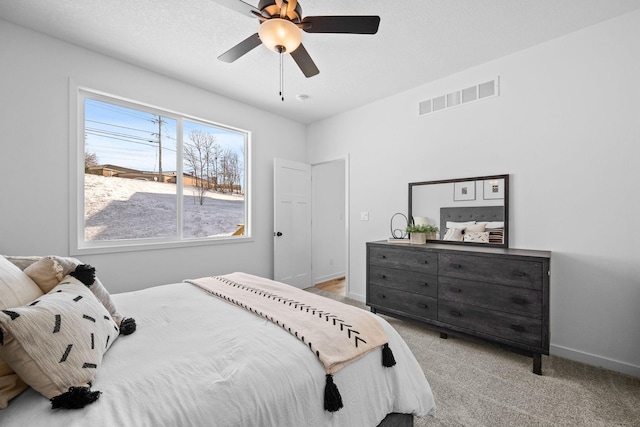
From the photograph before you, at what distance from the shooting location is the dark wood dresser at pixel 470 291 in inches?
86.0

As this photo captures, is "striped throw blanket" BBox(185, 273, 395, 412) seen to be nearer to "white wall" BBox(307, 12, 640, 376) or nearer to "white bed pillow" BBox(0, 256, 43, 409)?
"white bed pillow" BBox(0, 256, 43, 409)

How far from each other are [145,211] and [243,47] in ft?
6.93

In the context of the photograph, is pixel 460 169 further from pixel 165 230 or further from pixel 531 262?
pixel 165 230

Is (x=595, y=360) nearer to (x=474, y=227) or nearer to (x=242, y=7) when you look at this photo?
(x=474, y=227)

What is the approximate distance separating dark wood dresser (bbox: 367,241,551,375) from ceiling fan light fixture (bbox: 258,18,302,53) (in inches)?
84.3

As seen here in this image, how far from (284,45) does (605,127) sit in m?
2.59

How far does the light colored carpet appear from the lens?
66.2 inches

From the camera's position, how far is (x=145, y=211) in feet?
10.2

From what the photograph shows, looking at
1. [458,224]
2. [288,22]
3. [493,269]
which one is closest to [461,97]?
[458,224]

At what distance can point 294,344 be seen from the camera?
1.17m

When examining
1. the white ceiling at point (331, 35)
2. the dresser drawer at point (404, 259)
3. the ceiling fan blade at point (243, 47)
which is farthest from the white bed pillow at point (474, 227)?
the ceiling fan blade at point (243, 47)

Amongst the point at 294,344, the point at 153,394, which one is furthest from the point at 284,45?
the point at 153,394

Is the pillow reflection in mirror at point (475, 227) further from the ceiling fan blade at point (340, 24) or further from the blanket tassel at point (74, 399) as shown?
the blanket tassel at point (74, 399)

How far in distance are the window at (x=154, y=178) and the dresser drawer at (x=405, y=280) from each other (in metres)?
1.85
